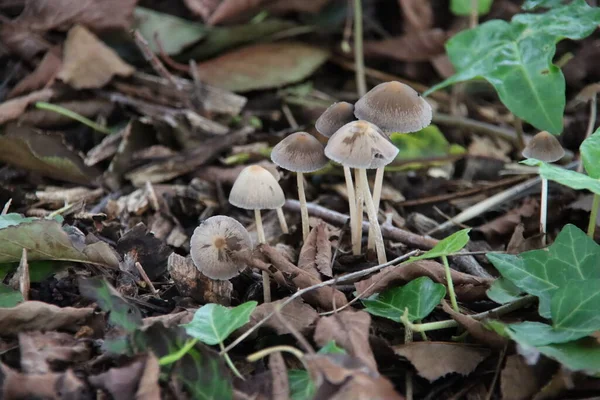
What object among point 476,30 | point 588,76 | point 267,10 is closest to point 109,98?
point 267,10

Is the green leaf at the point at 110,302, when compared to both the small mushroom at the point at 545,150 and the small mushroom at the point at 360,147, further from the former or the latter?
the small mushroom at the point at 545,150

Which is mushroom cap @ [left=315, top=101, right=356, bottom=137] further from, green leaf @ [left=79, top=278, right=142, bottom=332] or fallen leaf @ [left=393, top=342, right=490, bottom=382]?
green leaf @ [left=79, top=278, right=142, bottom=332]

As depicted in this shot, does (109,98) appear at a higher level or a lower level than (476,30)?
lower

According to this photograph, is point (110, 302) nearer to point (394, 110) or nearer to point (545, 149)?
point (394, 110)

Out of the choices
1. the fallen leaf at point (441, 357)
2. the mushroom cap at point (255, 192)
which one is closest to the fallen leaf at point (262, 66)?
the mushroom cap at point (255, 192)

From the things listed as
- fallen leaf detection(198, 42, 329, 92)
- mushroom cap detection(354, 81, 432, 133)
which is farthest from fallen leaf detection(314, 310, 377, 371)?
fallen leaf detection(198, 42, 329, 92)

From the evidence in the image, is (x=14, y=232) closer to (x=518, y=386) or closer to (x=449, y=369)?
(x=449, y=369)

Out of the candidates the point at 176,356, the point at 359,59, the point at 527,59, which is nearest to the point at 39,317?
the point at 176,356
